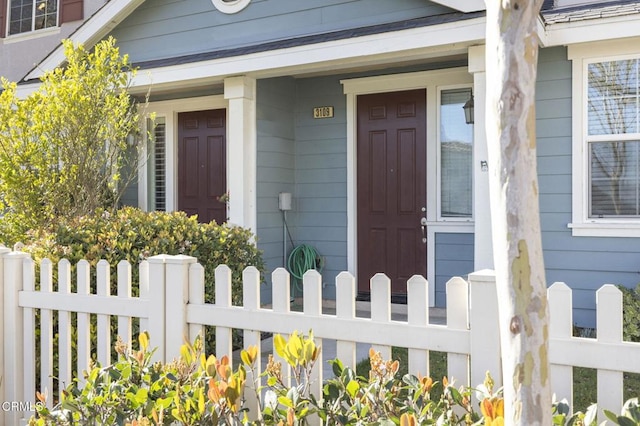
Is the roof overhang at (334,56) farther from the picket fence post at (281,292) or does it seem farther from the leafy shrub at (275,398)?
the leafy shrub at (275,398)

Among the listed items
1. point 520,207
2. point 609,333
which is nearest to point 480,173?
point 609,333

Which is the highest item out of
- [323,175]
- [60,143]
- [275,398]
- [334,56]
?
[334,56]

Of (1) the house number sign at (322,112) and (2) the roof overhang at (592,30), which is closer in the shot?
(2) the roof overhang at (592,30)

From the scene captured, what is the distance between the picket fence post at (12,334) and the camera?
3.43 meters

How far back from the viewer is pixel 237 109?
21.9ft

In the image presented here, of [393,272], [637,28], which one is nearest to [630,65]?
[637,28]

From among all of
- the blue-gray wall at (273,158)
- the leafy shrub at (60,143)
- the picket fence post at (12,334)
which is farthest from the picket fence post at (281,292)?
the blue-gray wall at (273,158)

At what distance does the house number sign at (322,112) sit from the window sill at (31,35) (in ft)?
18.6

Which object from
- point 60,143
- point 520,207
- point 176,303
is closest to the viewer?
point 520,207

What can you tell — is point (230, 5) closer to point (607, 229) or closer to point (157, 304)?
point (607, 229)

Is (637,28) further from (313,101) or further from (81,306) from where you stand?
(81,306)

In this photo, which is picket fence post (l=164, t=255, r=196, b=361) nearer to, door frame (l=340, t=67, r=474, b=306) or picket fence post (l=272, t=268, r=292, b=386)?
picket fence post (l=272, t=268, r=292, b=386)

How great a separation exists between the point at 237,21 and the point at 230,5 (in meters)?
0.21

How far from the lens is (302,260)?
24.2 ft
